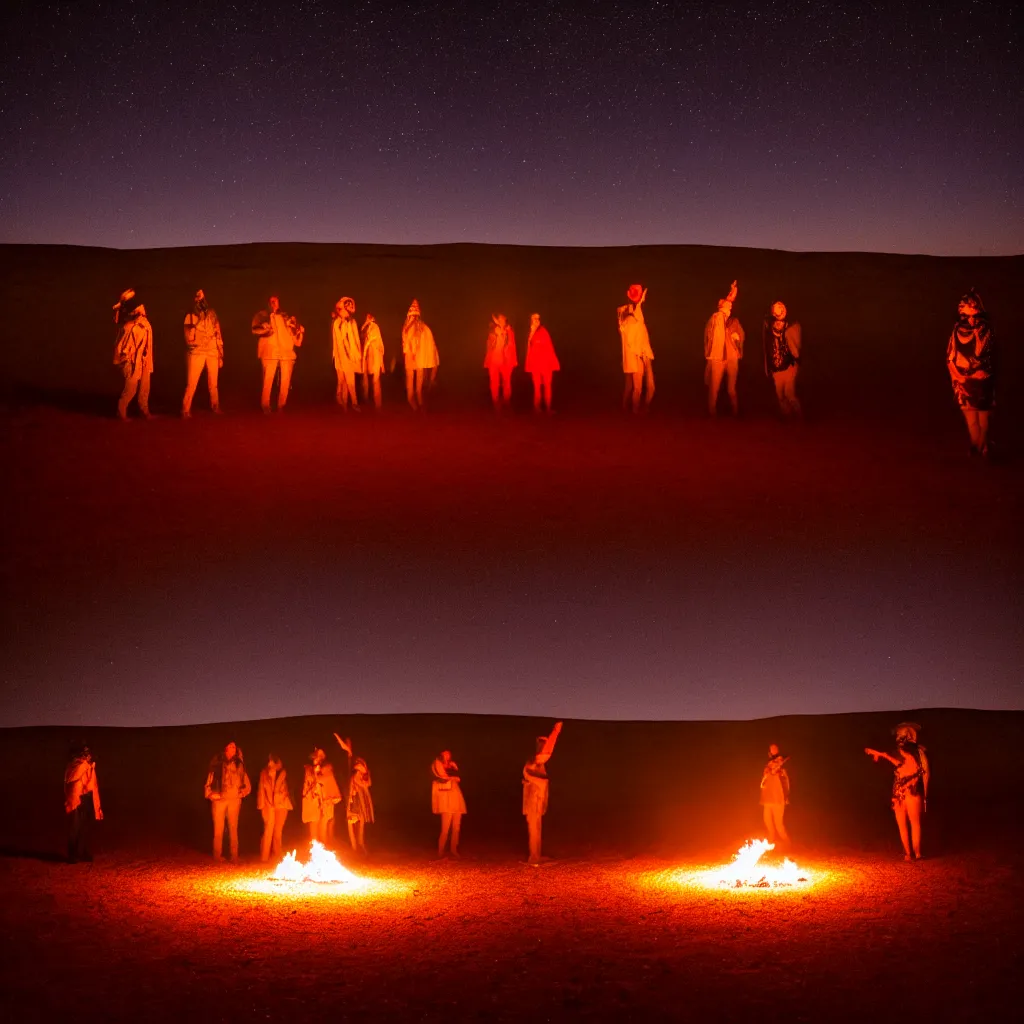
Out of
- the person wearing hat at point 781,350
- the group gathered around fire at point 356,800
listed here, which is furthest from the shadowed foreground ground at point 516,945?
the person wearing hat at point 781,350

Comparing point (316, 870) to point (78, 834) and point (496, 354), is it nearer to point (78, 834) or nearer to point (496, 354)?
point (78, 834)

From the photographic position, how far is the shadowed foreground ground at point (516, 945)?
9.29m

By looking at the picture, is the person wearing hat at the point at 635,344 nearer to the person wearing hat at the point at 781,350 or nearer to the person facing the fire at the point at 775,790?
the person wearing hat at the point at 781,350

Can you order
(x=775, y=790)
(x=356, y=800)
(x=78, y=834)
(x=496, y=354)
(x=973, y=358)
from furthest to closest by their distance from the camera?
(x=496, y=354) → (x=973, y=358) → (x=356, y=800) → (x=775, y=790) → (x=78, y=834)

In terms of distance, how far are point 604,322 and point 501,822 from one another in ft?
31.8

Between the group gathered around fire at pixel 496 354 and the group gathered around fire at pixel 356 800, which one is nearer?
the group gathered around fire at pixel 356 800

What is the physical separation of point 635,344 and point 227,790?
700 centimetres

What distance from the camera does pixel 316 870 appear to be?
41.2ft

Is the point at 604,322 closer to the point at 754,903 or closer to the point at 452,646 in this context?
the point at 452,646

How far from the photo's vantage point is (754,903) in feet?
37.6

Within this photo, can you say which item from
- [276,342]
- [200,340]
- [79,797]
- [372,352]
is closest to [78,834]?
[79,797]

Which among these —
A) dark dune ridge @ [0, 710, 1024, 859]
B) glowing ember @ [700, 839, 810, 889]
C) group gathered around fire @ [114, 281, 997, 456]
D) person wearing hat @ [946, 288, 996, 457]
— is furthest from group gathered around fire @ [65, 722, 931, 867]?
group gathered around fire @ [114, 281, 997, 456]

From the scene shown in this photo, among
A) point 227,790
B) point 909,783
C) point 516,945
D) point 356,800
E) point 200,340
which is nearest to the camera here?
point 516,945

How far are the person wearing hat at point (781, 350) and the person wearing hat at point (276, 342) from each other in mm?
5402
